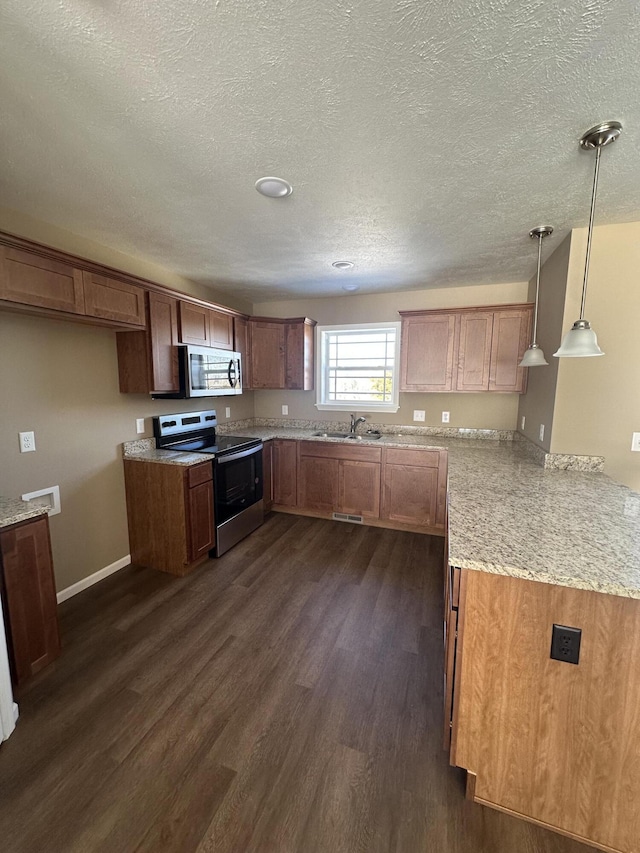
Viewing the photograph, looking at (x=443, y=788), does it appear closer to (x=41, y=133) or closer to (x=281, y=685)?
(x=281, y=685)

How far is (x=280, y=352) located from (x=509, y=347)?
2.44 meters

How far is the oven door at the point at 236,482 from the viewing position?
3.00 metres

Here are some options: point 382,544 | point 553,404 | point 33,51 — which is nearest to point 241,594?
point 382,544

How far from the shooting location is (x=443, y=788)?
1307 millimetres

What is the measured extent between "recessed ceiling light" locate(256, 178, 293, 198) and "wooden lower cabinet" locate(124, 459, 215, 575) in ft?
6.39

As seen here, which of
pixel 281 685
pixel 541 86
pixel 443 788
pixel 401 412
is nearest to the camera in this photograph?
pixel 541 86

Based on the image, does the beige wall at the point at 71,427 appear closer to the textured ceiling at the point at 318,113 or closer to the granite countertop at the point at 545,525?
the granite countertop at the point at 545,525

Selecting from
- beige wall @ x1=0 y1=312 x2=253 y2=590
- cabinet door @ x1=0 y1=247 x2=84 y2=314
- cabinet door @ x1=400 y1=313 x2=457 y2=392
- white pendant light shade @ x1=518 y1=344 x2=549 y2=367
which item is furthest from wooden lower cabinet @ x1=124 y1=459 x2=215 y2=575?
white pendant light shade @ x1=518 y1=344 x2=549 y2=367

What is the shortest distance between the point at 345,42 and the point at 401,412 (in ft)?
10.7

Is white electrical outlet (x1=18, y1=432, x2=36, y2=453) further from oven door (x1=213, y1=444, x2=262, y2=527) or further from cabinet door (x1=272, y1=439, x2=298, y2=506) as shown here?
cabinet door (x1=272, y1=439, x2=298, y2=506)

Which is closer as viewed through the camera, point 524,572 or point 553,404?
point 524,572

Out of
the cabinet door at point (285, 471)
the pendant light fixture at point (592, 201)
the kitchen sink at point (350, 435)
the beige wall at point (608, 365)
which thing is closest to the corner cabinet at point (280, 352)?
the kitchen sink at point (350, 435)

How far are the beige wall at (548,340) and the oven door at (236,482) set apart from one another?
2.56m

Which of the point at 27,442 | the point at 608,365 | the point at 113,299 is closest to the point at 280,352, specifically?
the point at 113,299
